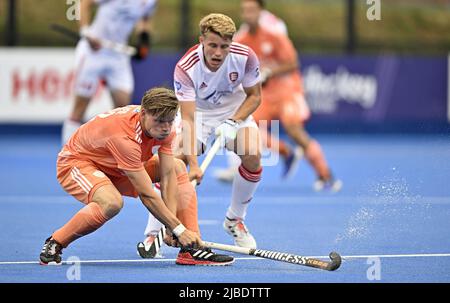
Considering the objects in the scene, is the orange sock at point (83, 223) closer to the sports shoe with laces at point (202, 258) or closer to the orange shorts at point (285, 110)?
the sports shoe with laces at point (202, 258)

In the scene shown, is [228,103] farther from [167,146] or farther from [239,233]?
[167,146]

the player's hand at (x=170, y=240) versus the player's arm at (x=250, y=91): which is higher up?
the player's arm at (x=250, y=91)

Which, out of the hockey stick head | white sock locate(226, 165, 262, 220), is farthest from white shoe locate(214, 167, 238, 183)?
the hockey stick head

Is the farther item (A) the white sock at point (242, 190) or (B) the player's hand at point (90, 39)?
(B) the player's hand at point (90, 39)

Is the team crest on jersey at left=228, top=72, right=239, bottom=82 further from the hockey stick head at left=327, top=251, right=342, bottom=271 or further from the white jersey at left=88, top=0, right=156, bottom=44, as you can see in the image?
the white jersey at left=88, top=0, right=156, bottom=44

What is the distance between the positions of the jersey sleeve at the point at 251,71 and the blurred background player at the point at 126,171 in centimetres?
77

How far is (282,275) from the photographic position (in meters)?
5.51

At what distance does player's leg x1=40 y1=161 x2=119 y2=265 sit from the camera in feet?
18.7

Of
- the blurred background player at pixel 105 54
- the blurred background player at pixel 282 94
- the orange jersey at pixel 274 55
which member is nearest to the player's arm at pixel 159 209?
the blurred background player at pixel 282 94

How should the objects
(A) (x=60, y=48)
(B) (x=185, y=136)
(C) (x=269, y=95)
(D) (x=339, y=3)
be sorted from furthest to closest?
(D) (x=339, y=3), (A) (x=60, y=48), (C) (x=269, y=95), (B) (x=185, y=136)

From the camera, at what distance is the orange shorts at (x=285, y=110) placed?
10.4 meters

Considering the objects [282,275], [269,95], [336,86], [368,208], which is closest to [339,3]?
[336,86]
